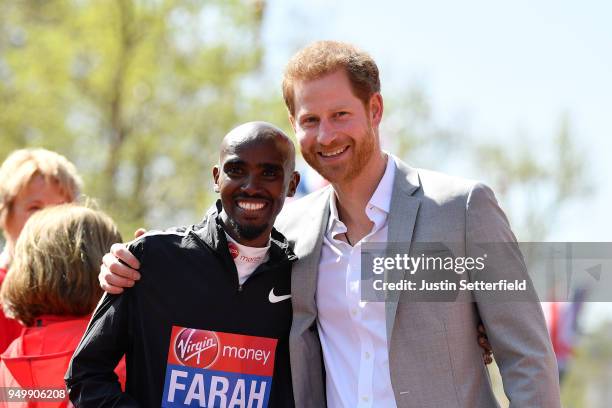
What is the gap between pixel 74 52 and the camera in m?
18.2

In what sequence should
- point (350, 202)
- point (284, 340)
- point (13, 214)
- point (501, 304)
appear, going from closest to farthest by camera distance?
point (501, 304) < point (284, 340) < point (350, 202) < point (13, 214)

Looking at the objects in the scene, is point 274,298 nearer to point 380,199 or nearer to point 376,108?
point 380,199

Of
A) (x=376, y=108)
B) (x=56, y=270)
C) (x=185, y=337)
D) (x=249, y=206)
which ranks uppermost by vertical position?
(x=376, y=108)

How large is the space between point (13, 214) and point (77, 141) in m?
14.1

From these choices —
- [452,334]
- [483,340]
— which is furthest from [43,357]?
[483,340]

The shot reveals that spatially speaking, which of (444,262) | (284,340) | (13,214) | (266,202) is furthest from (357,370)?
(13,214)

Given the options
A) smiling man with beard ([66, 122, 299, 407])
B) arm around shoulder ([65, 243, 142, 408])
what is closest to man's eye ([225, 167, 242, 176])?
smiling man with beard ([66, 122, 299, 407])

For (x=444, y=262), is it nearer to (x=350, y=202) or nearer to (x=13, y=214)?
(x=350, y=202)

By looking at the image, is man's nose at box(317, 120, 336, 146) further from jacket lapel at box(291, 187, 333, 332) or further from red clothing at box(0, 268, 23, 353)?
red clothing at box(0, 268, 23, 353)

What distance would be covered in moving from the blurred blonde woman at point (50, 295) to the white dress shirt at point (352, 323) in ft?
3.59

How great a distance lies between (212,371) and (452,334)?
3.35ft

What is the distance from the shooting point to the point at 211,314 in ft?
11.3

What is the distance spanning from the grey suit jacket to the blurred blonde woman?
101 cm

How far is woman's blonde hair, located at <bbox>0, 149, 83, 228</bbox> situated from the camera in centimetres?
468
